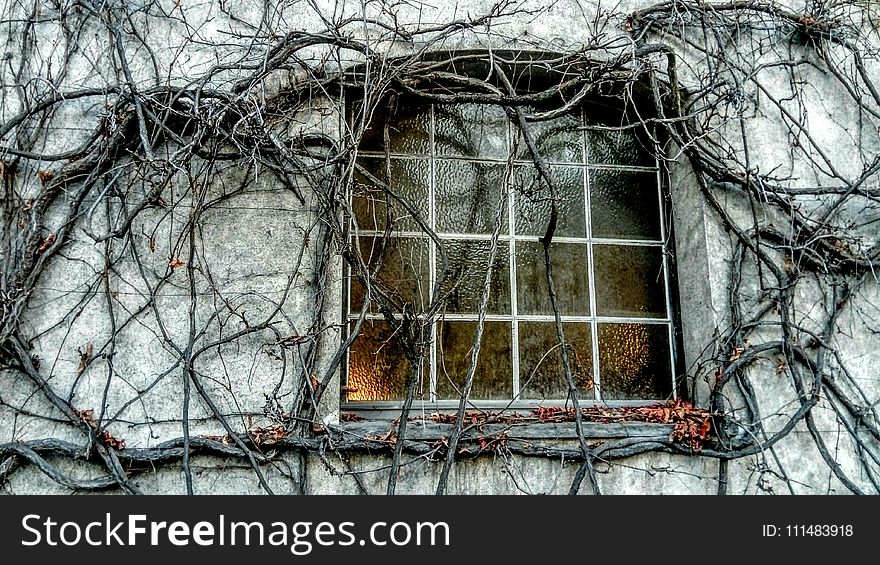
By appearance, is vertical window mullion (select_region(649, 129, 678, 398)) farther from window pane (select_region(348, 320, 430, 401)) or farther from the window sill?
window pane (select_region(348, 320, 430, 401))

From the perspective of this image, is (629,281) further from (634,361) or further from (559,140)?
(559,140)

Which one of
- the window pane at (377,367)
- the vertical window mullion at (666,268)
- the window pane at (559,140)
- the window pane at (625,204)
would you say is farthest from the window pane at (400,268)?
the vertical window mullion at (666,268)

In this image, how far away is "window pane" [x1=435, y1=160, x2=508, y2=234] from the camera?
142 inches

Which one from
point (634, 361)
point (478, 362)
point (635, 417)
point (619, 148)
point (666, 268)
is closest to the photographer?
point (635, 417)

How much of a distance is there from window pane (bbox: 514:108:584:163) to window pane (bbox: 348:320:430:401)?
1.09 m

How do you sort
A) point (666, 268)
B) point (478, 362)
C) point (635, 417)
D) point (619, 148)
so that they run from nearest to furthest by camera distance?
point (635, 417)
point (478, 362)
point (666, 268)
point (619, 148)

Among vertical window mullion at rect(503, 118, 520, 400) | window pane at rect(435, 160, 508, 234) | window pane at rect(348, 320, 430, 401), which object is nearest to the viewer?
window pane at rect(348, 320, 430, 401)

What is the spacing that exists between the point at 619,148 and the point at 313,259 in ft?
5.17

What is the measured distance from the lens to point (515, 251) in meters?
3.62

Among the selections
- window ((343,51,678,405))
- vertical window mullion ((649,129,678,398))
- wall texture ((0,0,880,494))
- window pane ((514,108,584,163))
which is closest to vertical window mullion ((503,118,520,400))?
window ((343,51,678,405))

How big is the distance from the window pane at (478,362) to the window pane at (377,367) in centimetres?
10

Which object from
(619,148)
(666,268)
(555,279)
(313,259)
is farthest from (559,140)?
(313,259)

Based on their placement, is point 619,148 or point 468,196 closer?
point 468,196

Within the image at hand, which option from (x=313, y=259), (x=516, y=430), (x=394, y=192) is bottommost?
(x=516, y=430)
